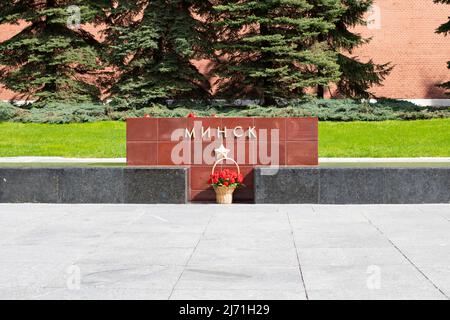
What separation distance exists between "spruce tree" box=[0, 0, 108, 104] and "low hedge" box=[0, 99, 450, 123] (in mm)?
1755

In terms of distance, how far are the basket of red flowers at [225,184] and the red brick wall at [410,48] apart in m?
26.9

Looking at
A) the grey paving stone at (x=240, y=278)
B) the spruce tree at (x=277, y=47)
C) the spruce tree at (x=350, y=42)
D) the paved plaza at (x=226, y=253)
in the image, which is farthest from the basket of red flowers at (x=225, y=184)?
the spruce tree at (x=350, y=42)

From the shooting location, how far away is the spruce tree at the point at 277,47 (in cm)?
3002

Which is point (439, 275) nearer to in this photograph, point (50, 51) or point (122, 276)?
point (122, 276)

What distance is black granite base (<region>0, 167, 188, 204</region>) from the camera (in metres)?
14.7

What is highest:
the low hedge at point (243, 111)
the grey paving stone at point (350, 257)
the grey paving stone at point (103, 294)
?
the low hedge at point (243, 111)

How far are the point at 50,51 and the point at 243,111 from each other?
31.6 ft

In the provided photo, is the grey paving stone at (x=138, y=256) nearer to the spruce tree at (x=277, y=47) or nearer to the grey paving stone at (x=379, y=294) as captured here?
the grey paving stone at (x=379, y=294)

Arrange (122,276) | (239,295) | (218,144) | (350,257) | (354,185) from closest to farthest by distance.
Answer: (239,295) → (122,276) → (350,257) → (354,185) → (218,144)

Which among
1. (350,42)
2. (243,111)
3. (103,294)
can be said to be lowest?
(103,294)

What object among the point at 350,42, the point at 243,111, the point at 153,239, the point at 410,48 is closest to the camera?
the point at 153,239

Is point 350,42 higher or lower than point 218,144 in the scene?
higher

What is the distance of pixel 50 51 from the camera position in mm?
32312

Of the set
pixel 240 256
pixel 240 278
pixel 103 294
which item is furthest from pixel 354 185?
pixel 103 294
